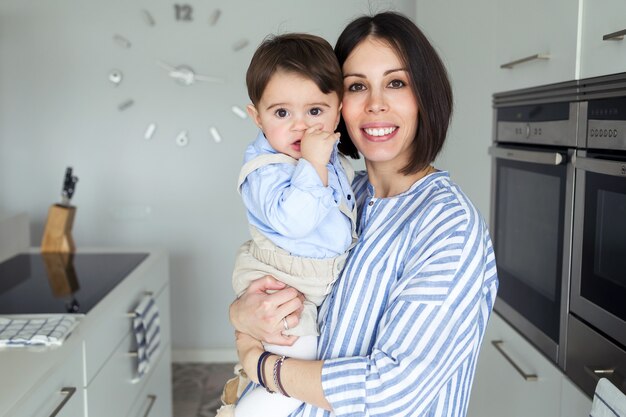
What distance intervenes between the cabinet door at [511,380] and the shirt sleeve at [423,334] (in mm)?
770

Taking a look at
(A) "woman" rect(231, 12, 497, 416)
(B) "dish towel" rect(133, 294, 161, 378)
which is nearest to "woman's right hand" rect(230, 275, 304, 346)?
(A) "woman" rect(231, 12, 497, 416)

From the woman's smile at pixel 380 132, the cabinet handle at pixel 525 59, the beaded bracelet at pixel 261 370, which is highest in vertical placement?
the cabinet handle at pixel 525 59

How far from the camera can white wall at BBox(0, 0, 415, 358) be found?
350cm

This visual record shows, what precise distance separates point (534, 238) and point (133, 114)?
250 centimetres

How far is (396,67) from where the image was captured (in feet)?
3.77

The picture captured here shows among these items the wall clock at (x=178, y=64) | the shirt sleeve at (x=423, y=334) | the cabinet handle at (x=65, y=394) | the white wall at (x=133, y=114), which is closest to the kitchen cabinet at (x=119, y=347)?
the cabinet handle at (x=65, y=394)

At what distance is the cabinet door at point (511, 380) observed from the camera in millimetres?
1657

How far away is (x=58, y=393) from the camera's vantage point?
57.5 inches

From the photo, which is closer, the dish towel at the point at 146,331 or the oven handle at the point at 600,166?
the oven handle at the point at 600,166

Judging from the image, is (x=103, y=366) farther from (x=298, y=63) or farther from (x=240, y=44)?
(x=240, y=44)

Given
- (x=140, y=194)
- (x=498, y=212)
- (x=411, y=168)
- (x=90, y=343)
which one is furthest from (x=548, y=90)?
(x=140, y=194)

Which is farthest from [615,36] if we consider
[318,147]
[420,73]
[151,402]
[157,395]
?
[157,395]

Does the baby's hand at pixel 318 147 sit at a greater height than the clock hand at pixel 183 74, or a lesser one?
lesser

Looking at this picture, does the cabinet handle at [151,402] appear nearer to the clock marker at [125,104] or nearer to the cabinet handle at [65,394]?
the cabinet handle at [65,394]
